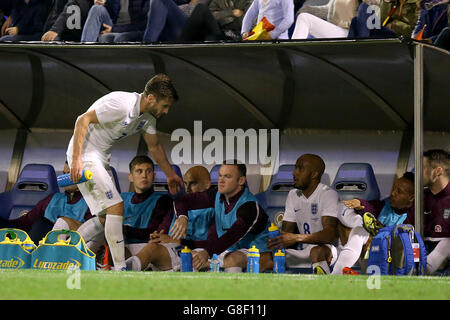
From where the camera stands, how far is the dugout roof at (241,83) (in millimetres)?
9672

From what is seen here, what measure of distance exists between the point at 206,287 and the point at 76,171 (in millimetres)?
3016

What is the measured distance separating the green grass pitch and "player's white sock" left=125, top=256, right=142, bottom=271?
2.34m

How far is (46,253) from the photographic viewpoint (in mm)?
8219

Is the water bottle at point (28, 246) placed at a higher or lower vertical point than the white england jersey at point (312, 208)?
lower

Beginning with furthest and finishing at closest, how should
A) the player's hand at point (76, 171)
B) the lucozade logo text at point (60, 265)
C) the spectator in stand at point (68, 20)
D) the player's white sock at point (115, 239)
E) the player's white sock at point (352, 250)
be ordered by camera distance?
1. the spectator in stand at point (68, 20)
2. the player's white sock at point (352, 250)
3. the player's white sock at point (115, 239)
4. the player's hand at point (76, 171)
5. the lucozade logo text at point (60, 265)

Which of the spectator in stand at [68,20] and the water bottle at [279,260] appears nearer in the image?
the water bottle at [279,260]

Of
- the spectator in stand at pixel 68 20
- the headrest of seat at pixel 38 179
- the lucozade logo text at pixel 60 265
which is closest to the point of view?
the lucozade logo text at pixel 60 265

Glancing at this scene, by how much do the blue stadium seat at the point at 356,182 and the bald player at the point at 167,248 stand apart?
4.61 ft

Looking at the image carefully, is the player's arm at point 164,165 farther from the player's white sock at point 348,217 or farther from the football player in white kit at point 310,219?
the player's white sock at point 348,217

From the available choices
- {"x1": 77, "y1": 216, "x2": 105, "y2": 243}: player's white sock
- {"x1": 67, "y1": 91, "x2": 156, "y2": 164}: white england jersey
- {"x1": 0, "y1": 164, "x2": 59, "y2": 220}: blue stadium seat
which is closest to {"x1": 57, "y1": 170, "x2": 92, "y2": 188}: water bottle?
{"x1": 67, "y1": 91, "x2": 156, "y2": 164}: white england jersey

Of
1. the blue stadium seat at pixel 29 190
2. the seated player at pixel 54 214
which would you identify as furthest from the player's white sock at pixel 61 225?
the blue stadium seat at pixel 29 190

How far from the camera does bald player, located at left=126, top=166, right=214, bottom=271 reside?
9359 millimetres

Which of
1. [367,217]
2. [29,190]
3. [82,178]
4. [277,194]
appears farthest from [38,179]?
[367,217]
